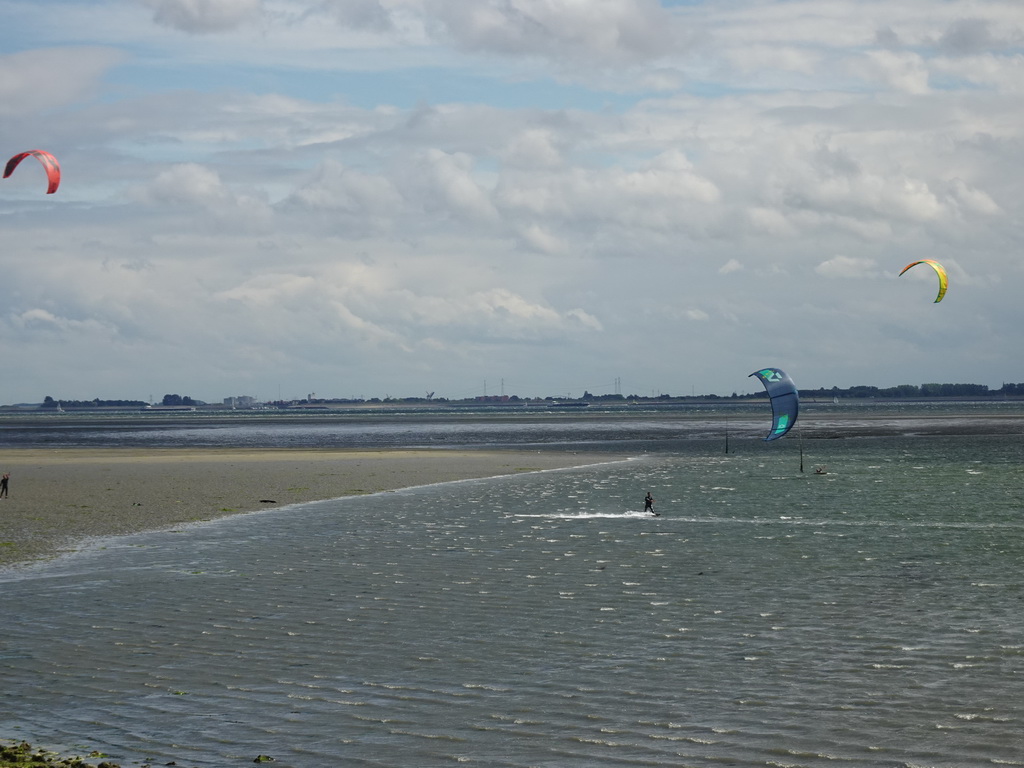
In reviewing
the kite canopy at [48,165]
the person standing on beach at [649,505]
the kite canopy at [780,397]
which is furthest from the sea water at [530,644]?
the kite canopy at [780,397]

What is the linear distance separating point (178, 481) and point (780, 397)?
30373 millimetres

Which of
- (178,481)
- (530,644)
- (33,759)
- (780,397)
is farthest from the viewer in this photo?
(780,397)

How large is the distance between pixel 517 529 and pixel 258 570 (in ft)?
29.3

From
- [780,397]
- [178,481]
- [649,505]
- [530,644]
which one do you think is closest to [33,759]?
[530,644]

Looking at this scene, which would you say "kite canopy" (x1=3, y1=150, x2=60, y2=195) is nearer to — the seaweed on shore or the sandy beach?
the sandy beach

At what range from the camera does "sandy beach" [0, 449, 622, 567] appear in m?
31.4

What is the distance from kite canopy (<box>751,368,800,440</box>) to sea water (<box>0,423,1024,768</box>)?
78.3 ft

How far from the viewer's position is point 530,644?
15.7 meters

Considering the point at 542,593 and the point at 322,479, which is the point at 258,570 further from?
the point at 322,479

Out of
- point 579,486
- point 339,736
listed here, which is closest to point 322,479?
point 579,486

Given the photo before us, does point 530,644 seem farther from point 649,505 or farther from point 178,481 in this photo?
point 178,481

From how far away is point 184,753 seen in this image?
10.9 metres

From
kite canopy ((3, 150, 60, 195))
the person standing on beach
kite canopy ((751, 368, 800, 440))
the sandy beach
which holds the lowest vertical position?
the sandy beach

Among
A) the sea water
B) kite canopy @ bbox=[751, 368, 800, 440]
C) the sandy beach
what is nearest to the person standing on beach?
the sea water
